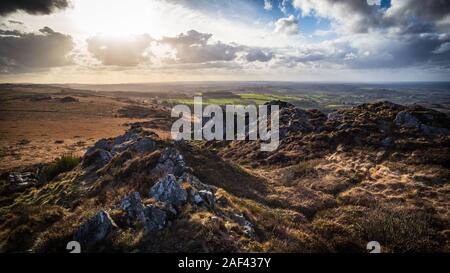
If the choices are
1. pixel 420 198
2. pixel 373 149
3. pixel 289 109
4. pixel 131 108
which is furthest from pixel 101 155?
pixel 131 108

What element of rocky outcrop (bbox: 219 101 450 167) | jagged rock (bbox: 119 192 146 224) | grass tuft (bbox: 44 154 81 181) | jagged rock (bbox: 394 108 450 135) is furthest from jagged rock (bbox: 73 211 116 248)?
jagged rock (bbox: 394 108 450 135)

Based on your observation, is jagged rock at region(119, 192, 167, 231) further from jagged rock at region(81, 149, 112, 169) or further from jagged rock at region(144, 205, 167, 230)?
jagged rock at region(81, 149, 112, 169)

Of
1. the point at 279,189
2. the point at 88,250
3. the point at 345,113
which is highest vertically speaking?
the point at 345,113

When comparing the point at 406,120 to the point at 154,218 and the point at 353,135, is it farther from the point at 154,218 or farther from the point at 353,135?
the point at 154,218

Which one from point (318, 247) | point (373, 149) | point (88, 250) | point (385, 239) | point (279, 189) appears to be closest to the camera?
point (88, 250)

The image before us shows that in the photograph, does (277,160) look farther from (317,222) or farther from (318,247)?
(318,247)

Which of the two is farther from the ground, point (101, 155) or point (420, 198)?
point (101, 155)
